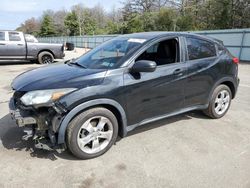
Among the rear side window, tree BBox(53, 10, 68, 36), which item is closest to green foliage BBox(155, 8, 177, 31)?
the rear side window

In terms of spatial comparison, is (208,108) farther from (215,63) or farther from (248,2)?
(248,2)

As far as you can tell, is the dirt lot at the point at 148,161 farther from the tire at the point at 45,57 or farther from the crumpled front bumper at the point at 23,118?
the tire at the point at 45,57

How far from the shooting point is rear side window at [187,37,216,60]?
12.2 feet

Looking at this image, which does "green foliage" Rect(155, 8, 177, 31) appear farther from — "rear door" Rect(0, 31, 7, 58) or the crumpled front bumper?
the crumpled front bumper

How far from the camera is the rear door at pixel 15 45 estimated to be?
10.8 m

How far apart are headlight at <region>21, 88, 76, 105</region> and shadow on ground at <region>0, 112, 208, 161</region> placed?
0.82m

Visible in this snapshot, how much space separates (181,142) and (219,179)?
0.92 metres

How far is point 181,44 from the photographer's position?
3619 mm

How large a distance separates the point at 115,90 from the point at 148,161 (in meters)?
1.05

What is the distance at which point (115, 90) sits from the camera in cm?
291

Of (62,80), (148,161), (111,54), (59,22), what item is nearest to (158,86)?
(111,54)

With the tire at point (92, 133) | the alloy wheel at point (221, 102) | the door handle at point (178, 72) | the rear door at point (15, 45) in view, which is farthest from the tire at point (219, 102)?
the rear door at point (15, 45)

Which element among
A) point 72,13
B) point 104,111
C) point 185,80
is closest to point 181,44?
point 185,80

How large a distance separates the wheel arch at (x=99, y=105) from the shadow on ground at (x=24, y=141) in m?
0.42
